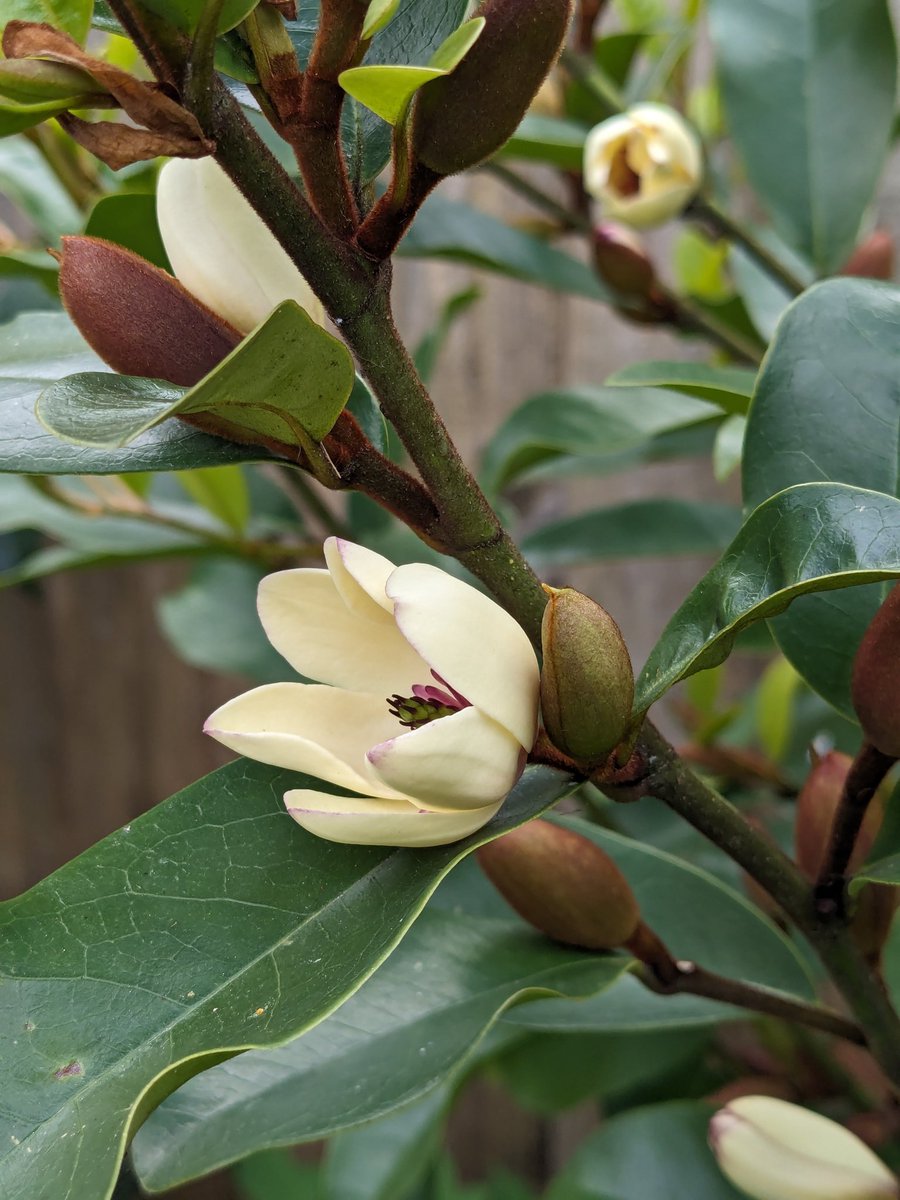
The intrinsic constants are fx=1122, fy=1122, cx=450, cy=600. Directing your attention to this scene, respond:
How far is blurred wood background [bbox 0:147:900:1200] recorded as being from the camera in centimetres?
132

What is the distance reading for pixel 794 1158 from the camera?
422 mm

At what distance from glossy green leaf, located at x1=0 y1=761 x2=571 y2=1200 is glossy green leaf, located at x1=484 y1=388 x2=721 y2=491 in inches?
17.9

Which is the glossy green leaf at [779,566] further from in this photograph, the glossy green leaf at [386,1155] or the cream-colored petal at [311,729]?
the glossy green leaf at [386,1155]

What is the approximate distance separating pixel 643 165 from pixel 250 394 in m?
0.53

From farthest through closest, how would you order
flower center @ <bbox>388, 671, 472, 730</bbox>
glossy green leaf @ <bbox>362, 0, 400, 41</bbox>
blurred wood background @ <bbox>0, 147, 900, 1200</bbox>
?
blurred wood background @ <bbox>0, 147, 900, 1200</bbox>
flower center @ <bbox>388, 671, 472, 730</bbox>
glossy green leaf @ <bbox>362, 0, 400, 41</bbox>

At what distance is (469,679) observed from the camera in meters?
0.30

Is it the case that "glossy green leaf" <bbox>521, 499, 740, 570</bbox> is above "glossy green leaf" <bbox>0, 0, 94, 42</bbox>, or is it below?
below

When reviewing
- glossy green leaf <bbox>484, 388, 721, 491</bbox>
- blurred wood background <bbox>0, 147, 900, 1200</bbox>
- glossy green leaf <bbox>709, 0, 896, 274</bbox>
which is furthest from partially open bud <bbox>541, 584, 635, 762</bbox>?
blurred wood background <bbox>0, 147, 900, 1200</bbox>

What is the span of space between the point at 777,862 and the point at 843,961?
2.0 inches

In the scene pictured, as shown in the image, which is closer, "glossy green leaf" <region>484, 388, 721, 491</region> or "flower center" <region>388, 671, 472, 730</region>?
"flower center" <region>388, 671, 472, 730</region>

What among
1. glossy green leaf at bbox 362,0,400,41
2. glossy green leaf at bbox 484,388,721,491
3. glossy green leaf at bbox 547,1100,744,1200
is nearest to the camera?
glossy green leaf at bbox 362,0,400,41

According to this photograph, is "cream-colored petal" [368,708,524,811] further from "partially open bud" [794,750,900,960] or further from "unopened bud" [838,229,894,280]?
"unopened bud" [838,229,894,280]

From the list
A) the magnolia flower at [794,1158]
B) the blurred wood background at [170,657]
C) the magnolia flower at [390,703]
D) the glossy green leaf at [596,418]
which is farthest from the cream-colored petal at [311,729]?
the blurred wood background at [170,657]

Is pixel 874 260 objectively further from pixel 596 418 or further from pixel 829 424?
pixel 829 424
